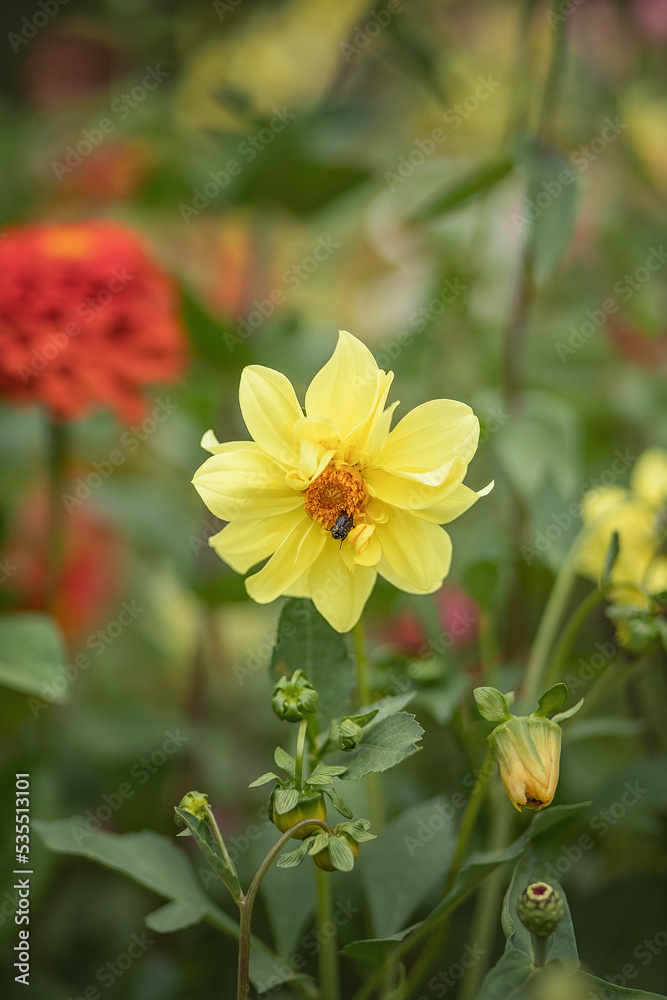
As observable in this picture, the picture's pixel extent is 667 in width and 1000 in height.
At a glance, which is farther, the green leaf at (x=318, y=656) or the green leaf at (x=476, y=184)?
the green leaf at (x=476, y=184)

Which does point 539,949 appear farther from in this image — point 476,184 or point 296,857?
point 476,184

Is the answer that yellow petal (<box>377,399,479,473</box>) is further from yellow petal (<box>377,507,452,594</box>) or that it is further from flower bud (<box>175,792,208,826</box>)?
flower bud (<box>175,792,208,826</box>)

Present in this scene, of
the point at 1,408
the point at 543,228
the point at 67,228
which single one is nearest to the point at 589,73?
the point at 543,228

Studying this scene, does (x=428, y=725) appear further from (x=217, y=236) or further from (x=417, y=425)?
(x=217, y=236)

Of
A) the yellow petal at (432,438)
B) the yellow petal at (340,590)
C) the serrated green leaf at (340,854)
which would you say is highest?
the yellow petal at (432,438)

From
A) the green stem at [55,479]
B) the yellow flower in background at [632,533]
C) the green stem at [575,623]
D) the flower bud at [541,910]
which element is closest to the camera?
the flower bud at [541,910]

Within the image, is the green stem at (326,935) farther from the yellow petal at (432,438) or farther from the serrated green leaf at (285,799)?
the yellow petal at (432,438)

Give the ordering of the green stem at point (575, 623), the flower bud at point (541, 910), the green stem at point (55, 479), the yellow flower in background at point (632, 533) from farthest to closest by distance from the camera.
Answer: the green stem at point (55, 479) < the yellow flower in background at point (632, 533) < the green stem at point (575, 623) < the flower bud at point (541, 910)

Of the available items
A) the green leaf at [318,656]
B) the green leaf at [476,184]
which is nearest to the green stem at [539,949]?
the green leaf at [318,656]
